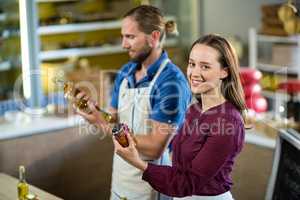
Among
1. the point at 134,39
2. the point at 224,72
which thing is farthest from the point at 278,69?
the point at 224,72

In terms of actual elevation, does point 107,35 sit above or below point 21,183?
above

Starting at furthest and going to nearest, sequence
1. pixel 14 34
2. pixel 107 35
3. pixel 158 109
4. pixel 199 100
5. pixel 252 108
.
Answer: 1. pixel 107 35
2. pixel 14 34
3. pixel 252 108
4. pixel 158 109
5. pixel 199 100

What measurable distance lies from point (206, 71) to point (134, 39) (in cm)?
62

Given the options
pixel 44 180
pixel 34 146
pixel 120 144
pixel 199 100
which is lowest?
pixel 44 180

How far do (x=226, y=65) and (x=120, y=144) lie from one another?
17.5 inches

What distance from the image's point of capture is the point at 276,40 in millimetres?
5711

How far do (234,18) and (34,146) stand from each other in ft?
13.0

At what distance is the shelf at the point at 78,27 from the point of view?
5367 millimetres

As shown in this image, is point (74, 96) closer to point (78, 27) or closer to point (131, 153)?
point (131, 153)

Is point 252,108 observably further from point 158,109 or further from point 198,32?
point 198,32

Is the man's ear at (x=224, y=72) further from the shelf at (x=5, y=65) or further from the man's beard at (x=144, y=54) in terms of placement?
the shelf at (x=5, y=65)

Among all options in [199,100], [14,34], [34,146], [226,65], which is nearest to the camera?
[226,65]

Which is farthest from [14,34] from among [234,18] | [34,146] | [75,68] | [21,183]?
[234,18]

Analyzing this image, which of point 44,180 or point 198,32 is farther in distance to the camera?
point 198,32
